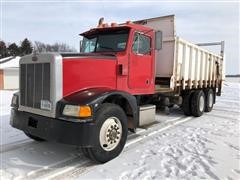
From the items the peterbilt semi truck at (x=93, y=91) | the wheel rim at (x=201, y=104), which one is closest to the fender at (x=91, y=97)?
the peterbilt semi truck at (x=93, y=91)

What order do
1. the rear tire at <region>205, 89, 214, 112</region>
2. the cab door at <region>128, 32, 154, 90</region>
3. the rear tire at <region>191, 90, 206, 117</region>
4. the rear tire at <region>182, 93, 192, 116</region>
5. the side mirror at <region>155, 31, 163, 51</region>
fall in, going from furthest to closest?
1. the rear tire at <region>205, 89, 214, 112</region>
2. the rear tire at <region>182, 93, 192, 116</region>
3. the rear tire at <region>191, 90, 206, 117</region>
4. the side mirror at <region>155, 31, 163, 51</region>
5. the cab door at <region>128, 32, 154, 90</region>

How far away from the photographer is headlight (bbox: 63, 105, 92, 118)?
379 centimetres

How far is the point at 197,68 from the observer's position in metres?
8.68

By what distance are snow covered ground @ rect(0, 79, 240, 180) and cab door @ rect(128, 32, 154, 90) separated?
129 cm

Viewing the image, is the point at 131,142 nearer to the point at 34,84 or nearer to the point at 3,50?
the point at 34,84

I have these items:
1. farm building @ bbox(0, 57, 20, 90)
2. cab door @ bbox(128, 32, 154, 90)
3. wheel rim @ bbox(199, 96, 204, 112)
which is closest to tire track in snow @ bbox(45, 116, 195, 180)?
wheel rim @ bbox(199, 96, 204, 112)

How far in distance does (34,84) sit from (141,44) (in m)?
2.47

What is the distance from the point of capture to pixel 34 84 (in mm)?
4309

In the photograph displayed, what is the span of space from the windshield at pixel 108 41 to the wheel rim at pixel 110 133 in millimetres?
1606

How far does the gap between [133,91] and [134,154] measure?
144 centimetres

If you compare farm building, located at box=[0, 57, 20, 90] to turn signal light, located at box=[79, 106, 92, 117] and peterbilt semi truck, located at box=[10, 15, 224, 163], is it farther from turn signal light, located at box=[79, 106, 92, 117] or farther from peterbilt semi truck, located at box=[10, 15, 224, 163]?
turn signal light, located at box=[79, 106, 92, 117]

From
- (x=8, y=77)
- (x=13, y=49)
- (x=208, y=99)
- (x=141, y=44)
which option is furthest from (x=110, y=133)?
(x=13, y=49)

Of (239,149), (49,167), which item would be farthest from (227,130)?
(49,167)

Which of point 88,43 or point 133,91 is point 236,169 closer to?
point 133,91
